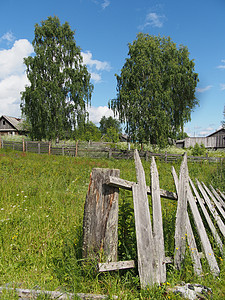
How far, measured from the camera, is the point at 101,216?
2.47m

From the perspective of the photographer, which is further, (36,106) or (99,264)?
(36,106)

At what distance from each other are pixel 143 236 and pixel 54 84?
22305 mm

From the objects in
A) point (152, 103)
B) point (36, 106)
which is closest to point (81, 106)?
point (36, 106)

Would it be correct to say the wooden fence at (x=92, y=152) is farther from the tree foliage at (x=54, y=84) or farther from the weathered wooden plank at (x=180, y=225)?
the weathered wooden plank at (x=180, y=225)

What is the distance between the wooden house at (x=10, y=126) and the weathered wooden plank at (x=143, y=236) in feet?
147

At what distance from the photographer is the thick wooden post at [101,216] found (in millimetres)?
2457

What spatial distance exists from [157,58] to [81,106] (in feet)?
32.3

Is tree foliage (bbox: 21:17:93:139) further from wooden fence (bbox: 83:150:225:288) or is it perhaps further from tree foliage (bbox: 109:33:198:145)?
wooden fence (bbox: 83:150:225:288)

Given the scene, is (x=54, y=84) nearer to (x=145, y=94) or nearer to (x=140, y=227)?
(x=145, y=94)

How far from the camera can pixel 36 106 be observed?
22.6 meters

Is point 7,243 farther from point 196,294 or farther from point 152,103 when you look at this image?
point 152,103

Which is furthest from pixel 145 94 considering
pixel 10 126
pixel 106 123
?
pixel 106 123

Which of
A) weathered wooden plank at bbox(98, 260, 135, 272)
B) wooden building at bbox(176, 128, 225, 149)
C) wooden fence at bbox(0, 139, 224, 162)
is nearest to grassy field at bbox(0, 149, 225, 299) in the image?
weathered wooden plank at bbox(98, 260, 135, 272)

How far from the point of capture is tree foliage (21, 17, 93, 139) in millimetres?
22484
